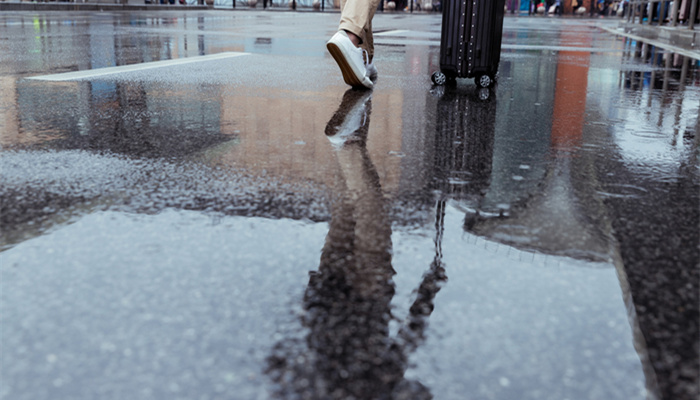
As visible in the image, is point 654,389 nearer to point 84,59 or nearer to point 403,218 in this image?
point 403,218

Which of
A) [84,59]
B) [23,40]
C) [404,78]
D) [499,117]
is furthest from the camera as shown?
[23,40]

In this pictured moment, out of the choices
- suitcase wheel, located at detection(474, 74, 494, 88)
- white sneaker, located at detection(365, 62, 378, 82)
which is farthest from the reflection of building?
suitcase wheel, located at detection(474, 74, 494, 88)

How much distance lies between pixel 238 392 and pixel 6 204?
3.05 feet

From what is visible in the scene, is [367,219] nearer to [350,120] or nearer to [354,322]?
[354,322]

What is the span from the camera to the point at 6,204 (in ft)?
4.86

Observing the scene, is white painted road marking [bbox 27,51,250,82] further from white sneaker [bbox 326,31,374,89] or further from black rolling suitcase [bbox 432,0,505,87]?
black rolling suitcase [bbox 432,0,505,87]

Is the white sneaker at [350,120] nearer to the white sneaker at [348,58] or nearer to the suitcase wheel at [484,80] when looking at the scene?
the white sneaker at [348,58]

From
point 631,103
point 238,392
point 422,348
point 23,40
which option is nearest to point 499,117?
point 631,103

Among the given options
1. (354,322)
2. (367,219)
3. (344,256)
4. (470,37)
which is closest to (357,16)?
(470,37)

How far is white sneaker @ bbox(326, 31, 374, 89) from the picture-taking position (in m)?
3.42

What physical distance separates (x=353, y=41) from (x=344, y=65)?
20 centimetres

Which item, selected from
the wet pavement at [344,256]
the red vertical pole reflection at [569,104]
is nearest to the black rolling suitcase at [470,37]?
the red vertical pole reflection at [569,104]

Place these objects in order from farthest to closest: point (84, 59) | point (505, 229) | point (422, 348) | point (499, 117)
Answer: point (84, 59)
point (499, 117)
point (505, 229)
point (422, 348)

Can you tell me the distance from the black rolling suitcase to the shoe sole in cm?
55
